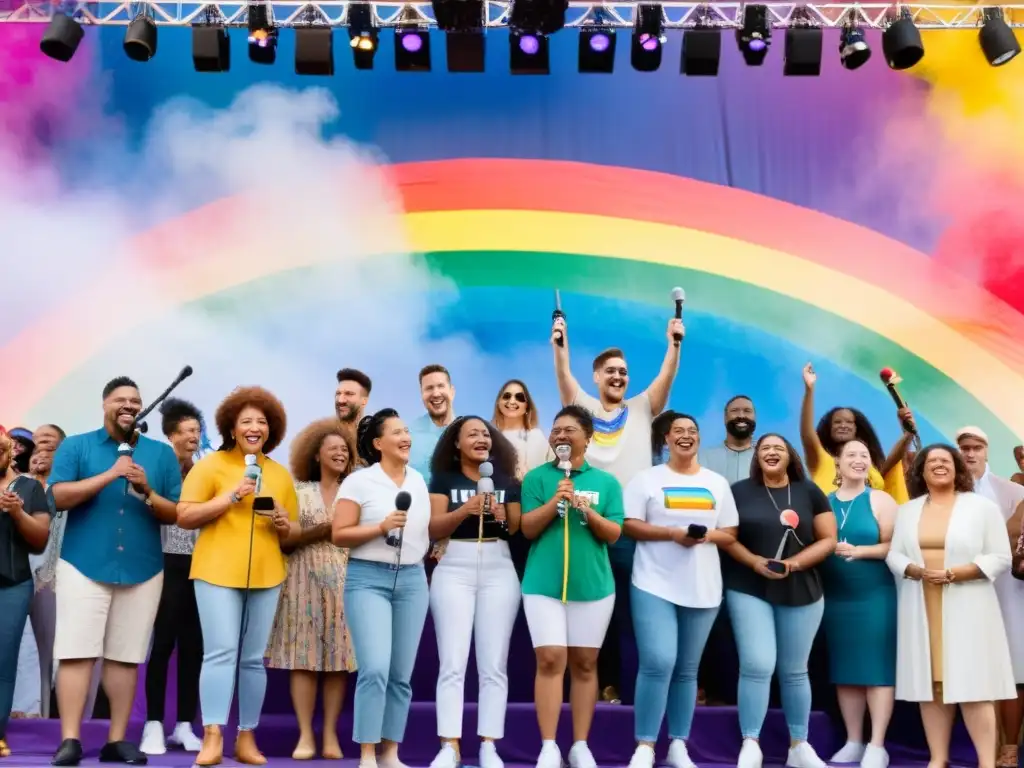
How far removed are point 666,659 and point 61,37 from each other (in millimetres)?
4723

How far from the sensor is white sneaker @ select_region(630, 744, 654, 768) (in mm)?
5203

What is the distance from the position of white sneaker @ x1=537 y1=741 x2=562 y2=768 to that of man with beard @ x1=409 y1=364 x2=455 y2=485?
5.62 feet

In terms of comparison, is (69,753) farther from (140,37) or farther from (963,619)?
(140,37)

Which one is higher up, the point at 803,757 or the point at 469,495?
the point at 469,495

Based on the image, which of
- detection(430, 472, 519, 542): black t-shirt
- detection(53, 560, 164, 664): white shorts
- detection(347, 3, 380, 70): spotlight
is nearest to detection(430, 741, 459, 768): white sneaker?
detection(430, 472, 519, 542): black t-shirt

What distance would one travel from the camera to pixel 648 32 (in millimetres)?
7184

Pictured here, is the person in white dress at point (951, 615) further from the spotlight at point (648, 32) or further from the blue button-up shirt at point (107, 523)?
the blue button-up shirt at point (107, 523)

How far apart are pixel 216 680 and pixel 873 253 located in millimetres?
5432

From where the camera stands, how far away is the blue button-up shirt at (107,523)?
5.11 m

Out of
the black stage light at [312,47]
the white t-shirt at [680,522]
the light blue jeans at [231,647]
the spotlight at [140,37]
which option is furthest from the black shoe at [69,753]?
the black stage light at [312,47]

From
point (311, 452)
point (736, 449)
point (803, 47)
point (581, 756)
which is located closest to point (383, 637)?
point (581, 756)

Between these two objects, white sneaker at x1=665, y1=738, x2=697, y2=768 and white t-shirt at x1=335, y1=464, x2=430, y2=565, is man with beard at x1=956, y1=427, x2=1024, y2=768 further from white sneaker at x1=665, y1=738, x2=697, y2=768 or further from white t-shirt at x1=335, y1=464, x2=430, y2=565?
white t-shirt at x1=335, y1=464, x2=430, y2=565

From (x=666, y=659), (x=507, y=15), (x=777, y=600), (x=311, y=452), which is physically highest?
(x=507, y=15)

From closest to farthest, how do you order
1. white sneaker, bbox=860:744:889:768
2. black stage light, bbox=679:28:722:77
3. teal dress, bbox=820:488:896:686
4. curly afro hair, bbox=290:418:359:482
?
1. white sneaker, bbox=860:744:889:768
2. teal dress, bbox=820:488:896:686
3. curly afro hair, bbox=290:418:359:482
4. black stage light, bbox=679:28:722:77
